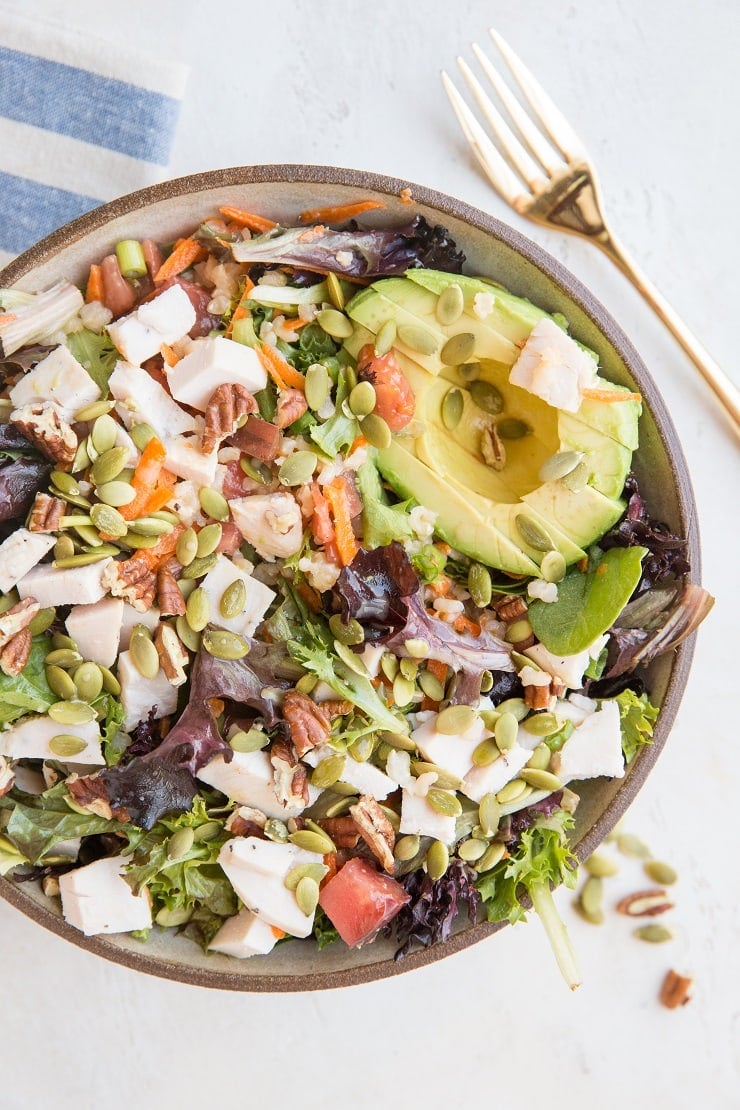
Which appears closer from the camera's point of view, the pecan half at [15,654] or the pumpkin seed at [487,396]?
the pecan half at [15,654]

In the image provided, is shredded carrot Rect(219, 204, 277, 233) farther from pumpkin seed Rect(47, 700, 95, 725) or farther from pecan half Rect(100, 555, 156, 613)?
pumpkin seed Rect(47, 700, 95, 725)

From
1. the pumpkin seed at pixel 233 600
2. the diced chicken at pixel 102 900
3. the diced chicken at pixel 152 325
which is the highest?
the diced chicken at pixel 152 325

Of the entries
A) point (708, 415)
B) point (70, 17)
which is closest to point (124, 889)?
point (708, 415)

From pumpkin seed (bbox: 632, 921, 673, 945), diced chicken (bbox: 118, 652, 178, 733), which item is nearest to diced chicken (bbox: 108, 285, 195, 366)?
diced chicken (bbox: 118, 652, 178, 733)

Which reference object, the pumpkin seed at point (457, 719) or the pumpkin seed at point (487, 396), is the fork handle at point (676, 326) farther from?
the pumpkin seed at point (457, 719)

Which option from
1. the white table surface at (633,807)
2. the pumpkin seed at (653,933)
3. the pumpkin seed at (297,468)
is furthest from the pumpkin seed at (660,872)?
the pumpkin seed at (297,468)

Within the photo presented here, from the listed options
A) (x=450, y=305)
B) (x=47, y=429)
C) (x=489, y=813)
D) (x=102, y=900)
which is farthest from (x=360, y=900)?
(x=450, y=305)
